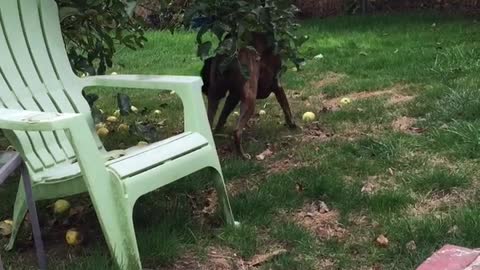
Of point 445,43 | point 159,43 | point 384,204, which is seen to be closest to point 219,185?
point 384,204

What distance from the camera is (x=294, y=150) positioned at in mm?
4191

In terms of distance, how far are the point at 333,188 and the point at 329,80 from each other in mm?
2668

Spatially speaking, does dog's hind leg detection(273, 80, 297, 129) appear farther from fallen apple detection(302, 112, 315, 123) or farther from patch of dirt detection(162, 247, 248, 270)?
patch of dirt detection(162, 247, 248, 270)

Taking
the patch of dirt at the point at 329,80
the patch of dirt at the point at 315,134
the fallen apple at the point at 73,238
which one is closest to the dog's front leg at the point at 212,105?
the patch of dirt at the point at 315,134

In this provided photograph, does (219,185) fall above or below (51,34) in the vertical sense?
below

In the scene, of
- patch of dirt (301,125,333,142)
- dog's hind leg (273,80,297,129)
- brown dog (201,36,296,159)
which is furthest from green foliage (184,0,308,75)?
patch of dirt (301,125,333,142)

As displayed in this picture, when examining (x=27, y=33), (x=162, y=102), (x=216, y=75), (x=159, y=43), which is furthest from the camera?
(x=159, y=43)

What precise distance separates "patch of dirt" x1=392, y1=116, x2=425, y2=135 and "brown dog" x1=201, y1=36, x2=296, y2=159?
0.69 m

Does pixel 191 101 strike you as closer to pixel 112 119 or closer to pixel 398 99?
pixel 112 119

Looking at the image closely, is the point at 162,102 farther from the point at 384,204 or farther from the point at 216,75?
the point at 384,204

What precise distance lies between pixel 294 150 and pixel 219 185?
107 cm

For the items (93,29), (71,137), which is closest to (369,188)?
(71,137)

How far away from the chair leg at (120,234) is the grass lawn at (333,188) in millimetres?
177

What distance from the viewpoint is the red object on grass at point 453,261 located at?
2.10m
